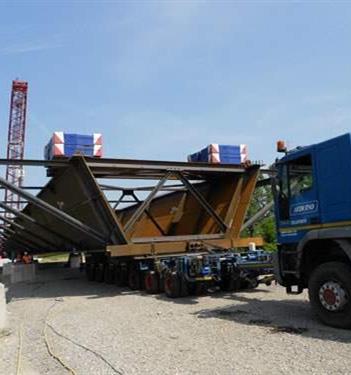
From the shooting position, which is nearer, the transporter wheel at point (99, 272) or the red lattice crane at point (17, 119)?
the transporter wheel at point (99, 272)

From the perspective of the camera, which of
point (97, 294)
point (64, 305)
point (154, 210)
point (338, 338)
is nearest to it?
point (338, 338)

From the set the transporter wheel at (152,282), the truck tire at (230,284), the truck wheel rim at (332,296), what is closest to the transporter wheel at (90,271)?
the transporter wheel at (152,282)

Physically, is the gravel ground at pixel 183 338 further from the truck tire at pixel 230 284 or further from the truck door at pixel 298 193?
the truck door at pixel 298 193

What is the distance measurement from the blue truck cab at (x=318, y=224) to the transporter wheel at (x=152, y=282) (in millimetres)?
5960

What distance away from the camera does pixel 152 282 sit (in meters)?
14.8

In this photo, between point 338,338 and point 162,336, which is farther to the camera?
point 162,336

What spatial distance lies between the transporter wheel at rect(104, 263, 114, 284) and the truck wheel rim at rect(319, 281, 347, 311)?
11802mm

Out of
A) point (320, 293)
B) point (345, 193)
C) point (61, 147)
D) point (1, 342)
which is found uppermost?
point (61, 147)

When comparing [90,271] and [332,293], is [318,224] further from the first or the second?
[90,271]

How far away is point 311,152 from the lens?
8.66 m

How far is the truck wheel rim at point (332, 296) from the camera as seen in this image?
25.8 ft

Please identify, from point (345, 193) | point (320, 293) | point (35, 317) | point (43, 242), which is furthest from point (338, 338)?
point (43, 242)

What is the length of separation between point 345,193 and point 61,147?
1135 cm

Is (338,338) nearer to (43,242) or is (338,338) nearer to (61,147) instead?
(61,147)
